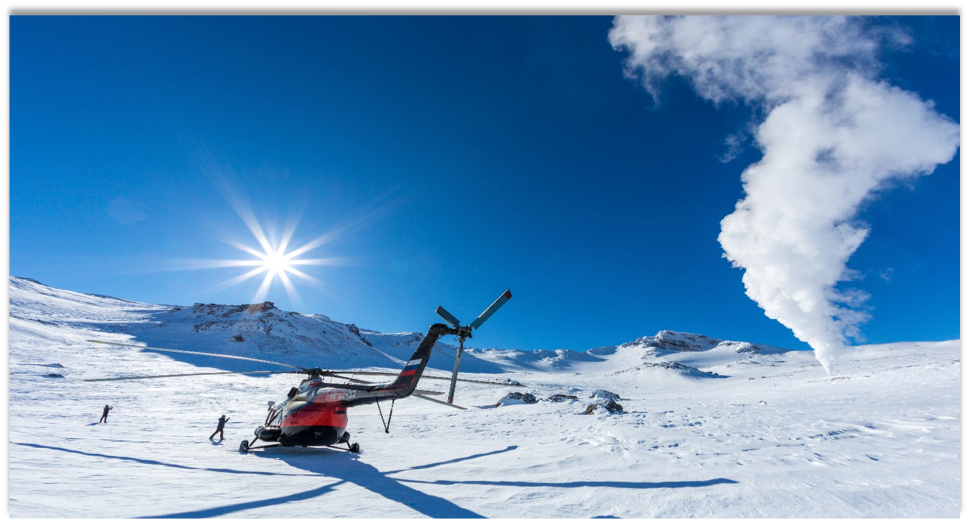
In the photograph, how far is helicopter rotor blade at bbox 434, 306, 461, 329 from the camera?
11.3m

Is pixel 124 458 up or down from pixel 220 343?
down

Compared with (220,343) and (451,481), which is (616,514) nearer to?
(451,481)

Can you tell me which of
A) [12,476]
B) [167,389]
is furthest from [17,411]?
[12,476]

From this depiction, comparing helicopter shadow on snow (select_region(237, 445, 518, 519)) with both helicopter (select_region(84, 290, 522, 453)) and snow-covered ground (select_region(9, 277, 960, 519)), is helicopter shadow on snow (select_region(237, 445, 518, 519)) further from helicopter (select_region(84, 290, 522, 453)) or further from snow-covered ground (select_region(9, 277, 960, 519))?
helicopter (select_region(84, 290, 522, 453))

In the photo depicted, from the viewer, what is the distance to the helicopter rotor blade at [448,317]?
1128cm

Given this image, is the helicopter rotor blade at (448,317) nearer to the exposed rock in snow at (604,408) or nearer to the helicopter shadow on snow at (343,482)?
the helicopter shadow on snow at (343,482)

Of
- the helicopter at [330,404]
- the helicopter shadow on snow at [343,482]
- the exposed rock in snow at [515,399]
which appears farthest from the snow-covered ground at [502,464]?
the exposed rock in snow at [515,399]

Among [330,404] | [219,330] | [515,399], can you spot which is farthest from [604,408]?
[219,330]

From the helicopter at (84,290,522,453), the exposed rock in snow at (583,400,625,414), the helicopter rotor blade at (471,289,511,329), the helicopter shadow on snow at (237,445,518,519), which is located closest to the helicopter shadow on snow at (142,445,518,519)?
the helicopter shadow on snow at (237,445,518,519)

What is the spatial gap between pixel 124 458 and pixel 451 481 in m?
10.2

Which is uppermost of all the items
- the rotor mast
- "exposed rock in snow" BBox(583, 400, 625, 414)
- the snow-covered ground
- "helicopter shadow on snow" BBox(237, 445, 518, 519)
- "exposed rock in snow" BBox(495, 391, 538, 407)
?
the rotor mast

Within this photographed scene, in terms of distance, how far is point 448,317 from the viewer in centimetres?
1155

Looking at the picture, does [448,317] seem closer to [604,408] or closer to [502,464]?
[502,464]
